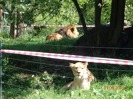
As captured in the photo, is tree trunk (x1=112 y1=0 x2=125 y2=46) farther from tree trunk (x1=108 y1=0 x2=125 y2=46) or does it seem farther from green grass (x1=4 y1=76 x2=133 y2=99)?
green grass (x1=4 y1=76 x2=133 y2=99)

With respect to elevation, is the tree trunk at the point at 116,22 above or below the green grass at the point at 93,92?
above

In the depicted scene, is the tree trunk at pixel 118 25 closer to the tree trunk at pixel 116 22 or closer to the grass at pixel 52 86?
the tree trunk at pixel 116 22

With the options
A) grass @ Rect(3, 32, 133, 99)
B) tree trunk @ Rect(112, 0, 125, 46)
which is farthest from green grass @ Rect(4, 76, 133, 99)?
tree trunk @ Rect(112, 0, 125, 46)

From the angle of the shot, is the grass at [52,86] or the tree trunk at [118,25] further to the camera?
the tree trunk at [118,25]

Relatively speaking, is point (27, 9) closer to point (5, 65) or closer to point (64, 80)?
point (5, 65)

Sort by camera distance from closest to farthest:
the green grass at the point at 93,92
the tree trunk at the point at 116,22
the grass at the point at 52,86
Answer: the green grass at the point at 93,92
the grass at the point at 52,86
the tree trunk at the point at 116,22

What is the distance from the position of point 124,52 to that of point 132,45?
0.37 meters

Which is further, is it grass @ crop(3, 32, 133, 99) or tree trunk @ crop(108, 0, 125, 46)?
tree trunk @ crop(108, 0, 125, 46)

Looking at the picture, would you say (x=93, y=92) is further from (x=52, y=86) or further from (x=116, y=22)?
(x=116, y=22)

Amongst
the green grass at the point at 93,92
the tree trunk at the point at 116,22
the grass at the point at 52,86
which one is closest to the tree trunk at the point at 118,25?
the tree trunk at the point at 116,22

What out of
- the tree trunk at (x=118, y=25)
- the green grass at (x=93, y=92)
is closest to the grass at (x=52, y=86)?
the green grass at (x=93, y=92)

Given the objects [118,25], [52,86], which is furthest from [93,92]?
[118,25]

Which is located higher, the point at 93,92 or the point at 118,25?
the point at 118,25

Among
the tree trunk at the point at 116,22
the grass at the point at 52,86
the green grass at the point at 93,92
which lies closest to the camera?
the green grass at the point at 93,92
